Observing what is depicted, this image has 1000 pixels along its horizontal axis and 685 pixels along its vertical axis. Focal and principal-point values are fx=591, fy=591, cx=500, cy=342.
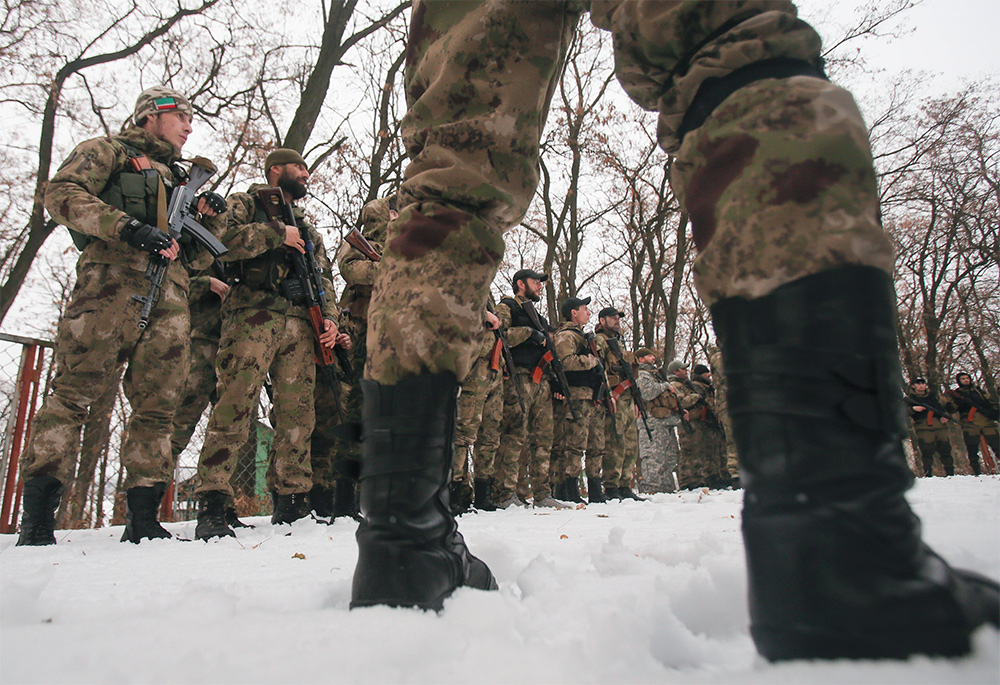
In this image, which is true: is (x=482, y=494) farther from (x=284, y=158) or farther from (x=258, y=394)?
(x=284, y=158)

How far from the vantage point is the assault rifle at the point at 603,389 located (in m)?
7.28

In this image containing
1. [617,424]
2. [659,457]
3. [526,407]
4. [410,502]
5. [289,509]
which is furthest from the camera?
[659,457]

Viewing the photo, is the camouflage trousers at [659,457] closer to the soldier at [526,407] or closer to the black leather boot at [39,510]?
the soldier at [526,407]

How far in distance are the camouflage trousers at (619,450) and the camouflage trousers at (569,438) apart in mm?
870

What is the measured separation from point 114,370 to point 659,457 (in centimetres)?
938

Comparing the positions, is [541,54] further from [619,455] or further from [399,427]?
[619,455]

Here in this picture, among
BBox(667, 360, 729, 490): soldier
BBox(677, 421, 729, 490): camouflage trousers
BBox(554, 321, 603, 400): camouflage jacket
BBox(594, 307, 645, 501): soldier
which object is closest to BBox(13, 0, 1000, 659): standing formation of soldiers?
BBox(554, 321, 603, 400): camouflage jacket

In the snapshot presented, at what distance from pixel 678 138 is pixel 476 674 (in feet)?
2.10

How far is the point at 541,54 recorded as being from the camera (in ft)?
3.21

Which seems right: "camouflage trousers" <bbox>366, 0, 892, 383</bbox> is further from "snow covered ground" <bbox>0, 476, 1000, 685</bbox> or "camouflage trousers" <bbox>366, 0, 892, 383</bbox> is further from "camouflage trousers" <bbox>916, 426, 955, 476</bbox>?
"camouflage trousers" <bbox>916, 426, 955, 476</bbox>

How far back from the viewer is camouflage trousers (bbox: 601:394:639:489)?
25.5ft

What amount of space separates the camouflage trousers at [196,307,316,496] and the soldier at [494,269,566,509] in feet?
8.88

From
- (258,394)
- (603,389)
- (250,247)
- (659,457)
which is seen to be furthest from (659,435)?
(250,247)

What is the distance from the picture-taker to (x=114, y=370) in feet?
9.29
